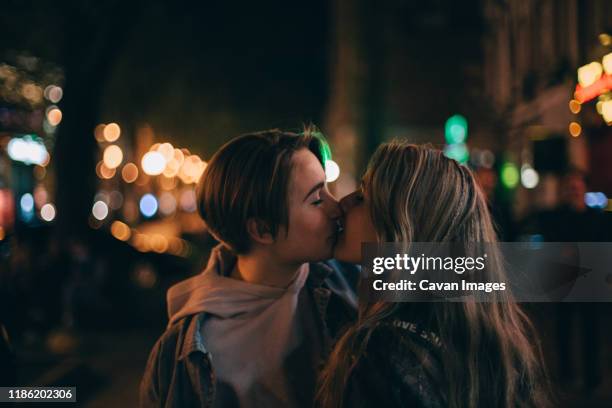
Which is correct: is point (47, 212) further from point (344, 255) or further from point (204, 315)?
point (344, 255)

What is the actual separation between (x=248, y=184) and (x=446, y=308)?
0.78 meters

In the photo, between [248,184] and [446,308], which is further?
[248,184]

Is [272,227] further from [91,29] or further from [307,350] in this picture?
[91,29]

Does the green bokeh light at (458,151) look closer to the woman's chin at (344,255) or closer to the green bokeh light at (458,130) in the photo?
the green bokeh light at (458,130)

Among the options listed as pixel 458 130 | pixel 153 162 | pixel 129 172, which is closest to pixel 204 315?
pixel 458 130

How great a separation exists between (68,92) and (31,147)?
265 cm

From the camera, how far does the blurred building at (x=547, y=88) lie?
530 inches

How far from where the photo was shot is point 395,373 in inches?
77.5

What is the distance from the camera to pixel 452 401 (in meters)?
2.04

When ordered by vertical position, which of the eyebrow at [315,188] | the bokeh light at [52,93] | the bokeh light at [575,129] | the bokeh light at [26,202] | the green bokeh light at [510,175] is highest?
the bokeh light at [52,93]

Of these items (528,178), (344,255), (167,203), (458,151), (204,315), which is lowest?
(204,315)

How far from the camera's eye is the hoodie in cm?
246

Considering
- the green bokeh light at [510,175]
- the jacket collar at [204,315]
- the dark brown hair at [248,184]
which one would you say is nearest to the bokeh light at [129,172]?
the green bokeh light at [510,175]

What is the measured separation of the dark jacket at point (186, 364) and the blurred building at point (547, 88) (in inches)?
364
